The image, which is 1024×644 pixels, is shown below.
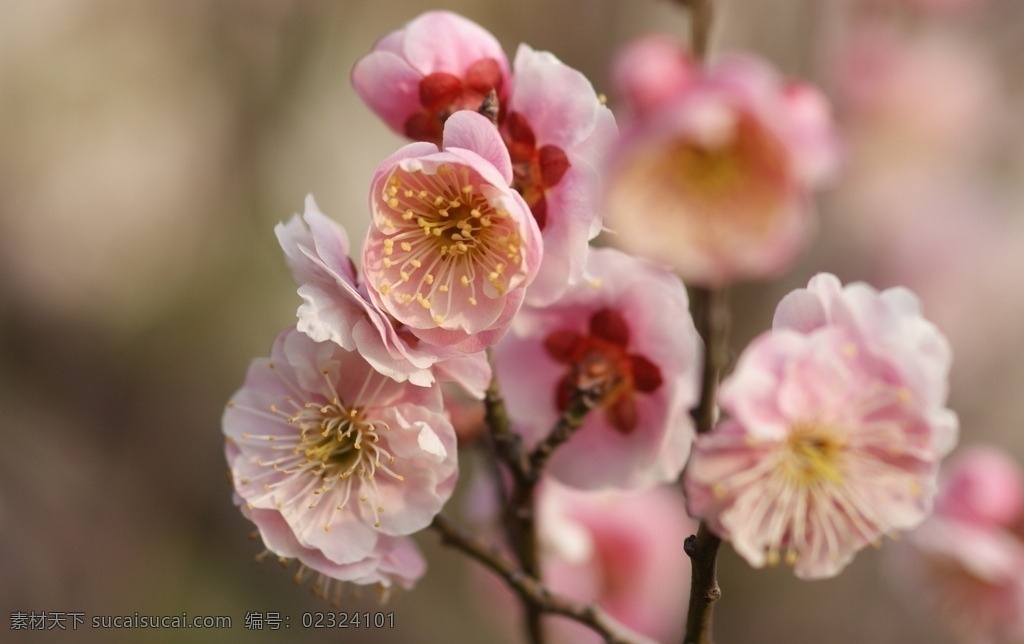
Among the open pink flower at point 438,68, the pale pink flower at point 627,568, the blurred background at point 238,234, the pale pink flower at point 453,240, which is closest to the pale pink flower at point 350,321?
the pale pink flower at point 453,240

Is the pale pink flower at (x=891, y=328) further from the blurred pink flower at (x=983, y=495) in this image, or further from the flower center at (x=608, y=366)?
the blurred pink flower at (x=983, y=495)

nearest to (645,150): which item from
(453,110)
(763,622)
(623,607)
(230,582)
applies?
(453,110)

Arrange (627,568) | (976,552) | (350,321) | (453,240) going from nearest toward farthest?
(350,321), (453,240), (976,552), (627,568)

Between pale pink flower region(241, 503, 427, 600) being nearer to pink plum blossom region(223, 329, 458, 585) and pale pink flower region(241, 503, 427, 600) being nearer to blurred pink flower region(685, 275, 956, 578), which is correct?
pink plum blossom region(223, 329, 458, 585)

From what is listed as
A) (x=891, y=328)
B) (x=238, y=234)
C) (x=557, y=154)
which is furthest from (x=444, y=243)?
(x=238, y=234)

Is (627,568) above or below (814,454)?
below

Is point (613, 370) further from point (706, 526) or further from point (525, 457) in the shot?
point (706, 526)

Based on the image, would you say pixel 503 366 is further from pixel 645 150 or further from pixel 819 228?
pixel 819 228

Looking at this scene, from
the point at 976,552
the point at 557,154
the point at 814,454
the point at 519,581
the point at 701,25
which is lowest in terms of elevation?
the point at 976,552
